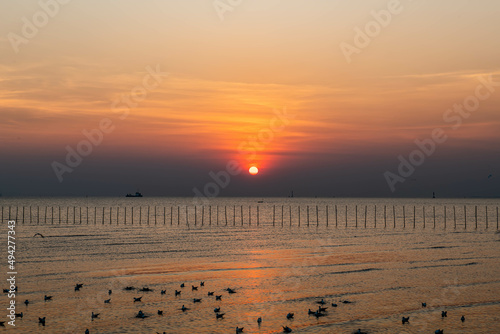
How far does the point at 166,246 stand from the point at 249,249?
973 centimetres

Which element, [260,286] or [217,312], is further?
[260,286]

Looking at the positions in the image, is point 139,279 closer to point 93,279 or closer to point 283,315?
point 93,279

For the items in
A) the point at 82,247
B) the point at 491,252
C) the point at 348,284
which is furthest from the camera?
the point at 82,247

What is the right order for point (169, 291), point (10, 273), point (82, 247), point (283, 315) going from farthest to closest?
point (82, 247) → point (10, 273) → point (169, 291) → point (283, 315)

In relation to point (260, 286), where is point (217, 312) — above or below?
below

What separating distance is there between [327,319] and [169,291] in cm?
1060

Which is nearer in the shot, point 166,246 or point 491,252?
point 491,252

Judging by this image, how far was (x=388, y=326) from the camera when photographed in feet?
82.2

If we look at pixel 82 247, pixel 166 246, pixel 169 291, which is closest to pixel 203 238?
pixel 166 246

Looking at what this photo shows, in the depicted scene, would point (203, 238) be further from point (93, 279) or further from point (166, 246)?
point (93, 279)

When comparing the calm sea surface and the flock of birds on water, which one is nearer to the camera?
the flock of birds on water

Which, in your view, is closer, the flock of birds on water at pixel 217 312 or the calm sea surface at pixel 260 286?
the flock of birds on water at pixel 217 312

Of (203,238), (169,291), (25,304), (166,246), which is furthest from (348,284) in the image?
(203,238)

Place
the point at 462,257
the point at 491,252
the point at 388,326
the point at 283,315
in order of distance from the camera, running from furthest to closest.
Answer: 1. the point at 491,252
2. the point at 462,257
3. the point at 283,315
4. the point at 388,326
